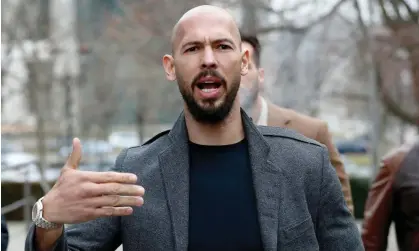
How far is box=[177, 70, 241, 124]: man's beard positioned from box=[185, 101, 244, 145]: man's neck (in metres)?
0.03

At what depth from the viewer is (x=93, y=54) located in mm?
19859

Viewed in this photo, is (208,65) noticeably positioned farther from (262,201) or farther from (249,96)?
(249,96)

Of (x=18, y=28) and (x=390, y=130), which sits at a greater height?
(x=18, y=28)

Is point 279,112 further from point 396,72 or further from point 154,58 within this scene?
point 396,72

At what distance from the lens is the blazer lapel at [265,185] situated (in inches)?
79.7

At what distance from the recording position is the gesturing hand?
174 centimetres

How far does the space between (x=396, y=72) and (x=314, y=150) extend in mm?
16019

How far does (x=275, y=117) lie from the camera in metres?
4.19

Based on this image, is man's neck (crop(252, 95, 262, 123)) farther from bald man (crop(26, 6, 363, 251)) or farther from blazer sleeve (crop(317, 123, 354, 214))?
bald man (crop(26, 6, 363, 251))

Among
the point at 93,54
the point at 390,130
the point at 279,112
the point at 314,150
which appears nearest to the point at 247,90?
the point at 279,112

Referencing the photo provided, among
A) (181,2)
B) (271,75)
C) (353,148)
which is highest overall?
(181,2)

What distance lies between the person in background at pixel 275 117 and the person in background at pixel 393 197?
1.72 feet

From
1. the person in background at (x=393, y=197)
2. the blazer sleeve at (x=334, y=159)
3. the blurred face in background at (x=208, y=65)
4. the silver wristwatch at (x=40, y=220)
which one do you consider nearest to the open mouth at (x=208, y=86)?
the blurred face in background at (x=208, y=65)

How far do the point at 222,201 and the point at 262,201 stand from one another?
12 centimetres
